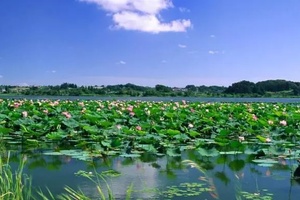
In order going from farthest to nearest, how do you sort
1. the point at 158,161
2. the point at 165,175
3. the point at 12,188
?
the point at 158,161
the point at 165,175
the point at 12,188

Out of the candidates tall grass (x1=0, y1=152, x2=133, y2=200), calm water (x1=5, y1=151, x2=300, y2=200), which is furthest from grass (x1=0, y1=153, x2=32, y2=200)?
calm water (x1=5, y1=151, x2=300, y2=200)

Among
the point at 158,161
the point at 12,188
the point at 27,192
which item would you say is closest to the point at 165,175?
the point at 158,161

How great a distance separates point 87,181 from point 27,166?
1284 millimetres

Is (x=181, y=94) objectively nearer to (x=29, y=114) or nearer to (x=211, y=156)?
(x=29, y=114)

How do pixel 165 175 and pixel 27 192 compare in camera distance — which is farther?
pixel 165 175

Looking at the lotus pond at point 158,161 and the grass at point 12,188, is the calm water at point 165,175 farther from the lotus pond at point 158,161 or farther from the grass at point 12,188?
the grass at point 12,188

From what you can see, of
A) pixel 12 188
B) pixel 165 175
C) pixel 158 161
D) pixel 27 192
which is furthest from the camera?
pixel 158 161

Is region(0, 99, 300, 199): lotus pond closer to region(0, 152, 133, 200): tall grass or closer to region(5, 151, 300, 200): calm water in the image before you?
region(5, 151, 300, 200): calm water

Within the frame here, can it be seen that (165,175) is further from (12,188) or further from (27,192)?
(12,188)

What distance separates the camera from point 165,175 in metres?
5.23

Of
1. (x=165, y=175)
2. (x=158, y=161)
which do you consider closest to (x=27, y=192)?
(x=165, y=175)

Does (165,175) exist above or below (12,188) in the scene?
below

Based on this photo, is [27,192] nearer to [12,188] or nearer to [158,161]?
[12,188]

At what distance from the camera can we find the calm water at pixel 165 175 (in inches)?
176
